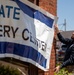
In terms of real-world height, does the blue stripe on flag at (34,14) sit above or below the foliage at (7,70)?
above

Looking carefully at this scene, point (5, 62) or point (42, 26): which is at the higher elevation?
point (42, 26)

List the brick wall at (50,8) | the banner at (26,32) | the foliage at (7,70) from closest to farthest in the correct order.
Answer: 1. the banner at (26,32)
2. the foliage at (7,70)
3. the brick wall at (50,8)

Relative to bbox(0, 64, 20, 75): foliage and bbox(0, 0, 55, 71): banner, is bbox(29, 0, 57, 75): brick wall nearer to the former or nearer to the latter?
bbox(0, 0, 55, 71): banner

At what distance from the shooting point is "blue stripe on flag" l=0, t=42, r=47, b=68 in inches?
237

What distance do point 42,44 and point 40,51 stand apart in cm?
16

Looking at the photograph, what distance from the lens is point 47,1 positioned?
24.8 ft

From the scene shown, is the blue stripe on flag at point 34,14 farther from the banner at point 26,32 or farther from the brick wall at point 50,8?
the brick wall at point 50,8

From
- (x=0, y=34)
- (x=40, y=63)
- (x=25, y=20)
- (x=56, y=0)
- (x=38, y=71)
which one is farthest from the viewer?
(x=56, y=0)

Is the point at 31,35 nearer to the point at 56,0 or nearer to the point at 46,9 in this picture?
the point at 46,9

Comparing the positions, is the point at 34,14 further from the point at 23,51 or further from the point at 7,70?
the point at 7,70

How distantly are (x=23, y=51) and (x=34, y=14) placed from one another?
86 centimetres

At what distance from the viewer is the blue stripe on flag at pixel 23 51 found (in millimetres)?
6027

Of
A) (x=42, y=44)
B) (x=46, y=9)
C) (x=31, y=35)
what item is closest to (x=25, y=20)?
(x=31, y=35)

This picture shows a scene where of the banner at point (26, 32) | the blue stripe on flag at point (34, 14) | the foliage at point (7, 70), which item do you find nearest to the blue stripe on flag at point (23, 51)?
the banner at point (26, 32)
